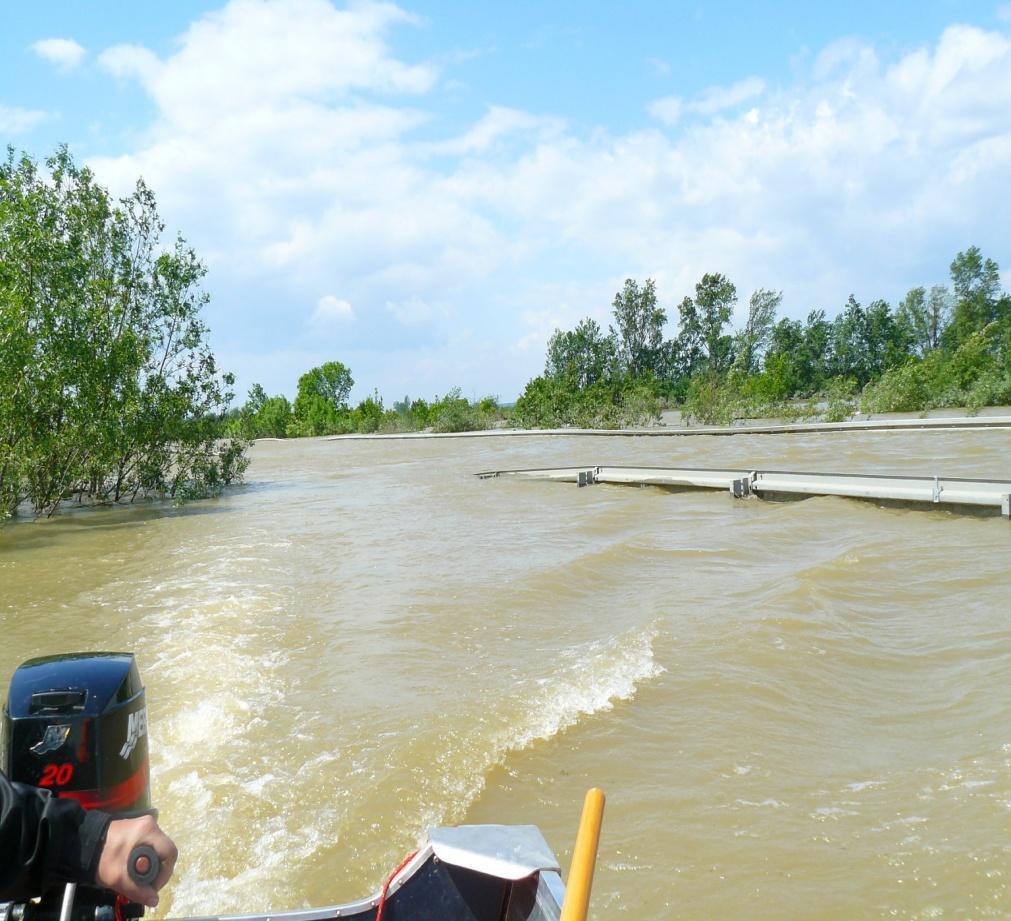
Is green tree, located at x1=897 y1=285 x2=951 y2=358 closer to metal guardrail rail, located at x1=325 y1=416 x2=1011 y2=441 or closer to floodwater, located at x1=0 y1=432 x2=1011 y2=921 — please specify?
metal guardrail rail, located at x1=325 y1=416 x2=1011 y2=441

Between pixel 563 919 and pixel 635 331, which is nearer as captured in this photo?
pixel 563 919

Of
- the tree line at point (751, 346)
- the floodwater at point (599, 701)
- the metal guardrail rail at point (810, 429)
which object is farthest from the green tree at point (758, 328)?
the floodwater at point (599, 701)

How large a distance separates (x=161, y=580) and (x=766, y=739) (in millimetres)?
6557

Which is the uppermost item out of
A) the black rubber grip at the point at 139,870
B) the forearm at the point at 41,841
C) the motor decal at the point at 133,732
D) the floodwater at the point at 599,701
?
the forearm at the point at 41,841

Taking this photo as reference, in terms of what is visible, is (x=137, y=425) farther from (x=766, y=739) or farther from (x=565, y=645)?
(x=766, y=739)

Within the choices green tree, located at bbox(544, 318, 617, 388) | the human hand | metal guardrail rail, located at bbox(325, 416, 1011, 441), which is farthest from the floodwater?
green tree, located at bbox(544, 318, 617, 388)

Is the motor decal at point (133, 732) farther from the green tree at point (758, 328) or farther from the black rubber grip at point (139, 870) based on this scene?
the green tree at point (758, 328)

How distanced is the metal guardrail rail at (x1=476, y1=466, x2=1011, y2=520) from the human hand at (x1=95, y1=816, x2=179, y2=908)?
430 inches

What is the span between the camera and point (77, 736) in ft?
6.73

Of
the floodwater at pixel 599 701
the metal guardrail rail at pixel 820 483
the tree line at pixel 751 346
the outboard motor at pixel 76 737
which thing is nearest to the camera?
the outboard motor at pixel 76 737

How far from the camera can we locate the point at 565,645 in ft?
19.6

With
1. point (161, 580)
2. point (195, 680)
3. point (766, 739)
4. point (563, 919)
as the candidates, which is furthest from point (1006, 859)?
point (161, 580)

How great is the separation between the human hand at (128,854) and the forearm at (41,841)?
0.01 m

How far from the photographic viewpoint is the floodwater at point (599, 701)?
3.28 m
